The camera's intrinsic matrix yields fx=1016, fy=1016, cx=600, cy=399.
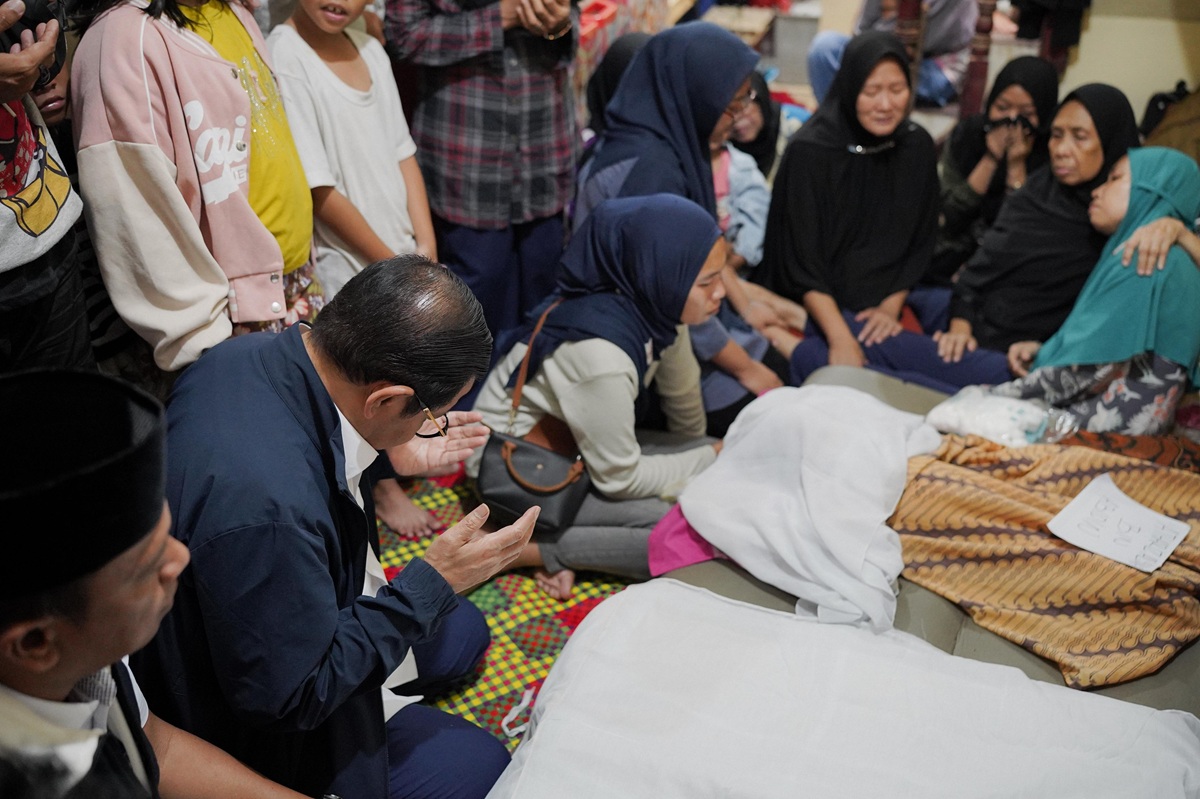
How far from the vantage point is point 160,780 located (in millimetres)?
1265

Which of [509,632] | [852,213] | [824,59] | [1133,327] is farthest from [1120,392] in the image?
[824,59]

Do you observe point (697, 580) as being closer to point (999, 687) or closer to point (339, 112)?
point (999, 687)

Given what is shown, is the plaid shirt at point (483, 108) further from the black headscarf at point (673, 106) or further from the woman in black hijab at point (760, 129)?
the woman in black hijab at point (760, 129)

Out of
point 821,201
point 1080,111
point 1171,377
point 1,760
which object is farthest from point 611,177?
point 1,760

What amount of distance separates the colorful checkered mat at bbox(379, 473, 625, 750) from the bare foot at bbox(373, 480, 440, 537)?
3 cm

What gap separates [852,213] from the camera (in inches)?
128

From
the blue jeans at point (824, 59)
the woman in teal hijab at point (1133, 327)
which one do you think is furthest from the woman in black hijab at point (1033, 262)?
the blue jeans at point (824, 59)

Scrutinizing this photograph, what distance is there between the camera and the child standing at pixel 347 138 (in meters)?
2.25

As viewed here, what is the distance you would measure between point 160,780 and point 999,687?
4.22 ft

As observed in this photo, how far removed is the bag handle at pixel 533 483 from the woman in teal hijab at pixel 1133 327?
1186 mm

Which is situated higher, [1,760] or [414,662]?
[1,760]

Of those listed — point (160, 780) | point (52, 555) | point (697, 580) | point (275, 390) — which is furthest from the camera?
point (697, 580)

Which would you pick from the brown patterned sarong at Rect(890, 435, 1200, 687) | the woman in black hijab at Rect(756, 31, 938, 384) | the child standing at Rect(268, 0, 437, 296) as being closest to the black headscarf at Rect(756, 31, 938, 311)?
the woman in black hijab at Rect(756, 31, 938, 384)

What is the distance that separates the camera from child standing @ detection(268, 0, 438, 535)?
2.25 metres
